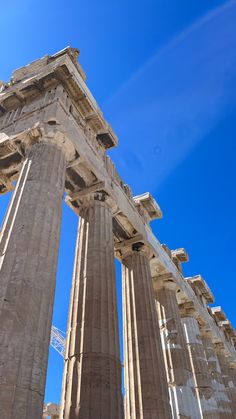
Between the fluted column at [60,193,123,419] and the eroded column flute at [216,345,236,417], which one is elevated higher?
the eroded column flute at [216,345,236,417]

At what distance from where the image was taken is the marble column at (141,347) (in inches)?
521

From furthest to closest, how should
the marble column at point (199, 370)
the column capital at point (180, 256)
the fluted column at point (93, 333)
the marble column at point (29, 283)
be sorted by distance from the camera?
the column capital at point (180, 256), the marble column at point (199, 370), the fluted column at point (93, 333), the marble column at point (29, 283)

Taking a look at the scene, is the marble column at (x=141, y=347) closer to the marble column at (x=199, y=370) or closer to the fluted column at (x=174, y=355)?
the fluted column at (x=174, y=355)

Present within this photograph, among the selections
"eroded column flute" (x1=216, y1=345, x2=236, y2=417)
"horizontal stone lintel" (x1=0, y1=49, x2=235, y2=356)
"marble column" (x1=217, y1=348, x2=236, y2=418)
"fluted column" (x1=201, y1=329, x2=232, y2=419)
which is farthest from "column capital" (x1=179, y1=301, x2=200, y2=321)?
"marble column" (x1=217, y1=348, x2=236, y2=418)

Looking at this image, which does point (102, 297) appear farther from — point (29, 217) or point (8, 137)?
point (8, 137)

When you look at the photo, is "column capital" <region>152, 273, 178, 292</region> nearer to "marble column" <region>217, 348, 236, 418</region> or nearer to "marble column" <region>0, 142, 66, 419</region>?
"marble column" <region>217, 348, 236, 418</region>

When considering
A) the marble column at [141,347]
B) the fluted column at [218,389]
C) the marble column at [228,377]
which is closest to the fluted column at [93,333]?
the marble column at [141,347]

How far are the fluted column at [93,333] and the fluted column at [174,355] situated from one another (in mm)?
8457

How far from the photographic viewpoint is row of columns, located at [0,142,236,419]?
734cm

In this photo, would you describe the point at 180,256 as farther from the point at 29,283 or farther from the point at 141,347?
the point at 29,283

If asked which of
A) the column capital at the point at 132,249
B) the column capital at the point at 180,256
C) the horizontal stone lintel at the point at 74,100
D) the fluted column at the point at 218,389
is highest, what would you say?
the column capital at the point at 180,256

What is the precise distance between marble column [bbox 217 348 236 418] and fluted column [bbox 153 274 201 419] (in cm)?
1008

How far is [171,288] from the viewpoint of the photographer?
22.4 m

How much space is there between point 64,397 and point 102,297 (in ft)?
10.9
